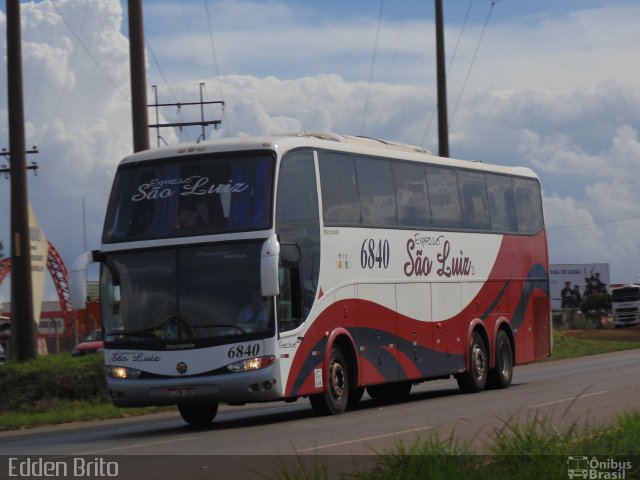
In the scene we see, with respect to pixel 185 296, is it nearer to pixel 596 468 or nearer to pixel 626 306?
pixel 596 468

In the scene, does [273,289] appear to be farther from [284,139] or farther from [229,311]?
[284,139]

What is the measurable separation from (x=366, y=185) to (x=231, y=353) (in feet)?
14.6

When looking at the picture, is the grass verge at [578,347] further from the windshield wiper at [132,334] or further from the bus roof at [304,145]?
the windshield wiper at [132,334]

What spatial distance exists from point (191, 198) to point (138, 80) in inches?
348

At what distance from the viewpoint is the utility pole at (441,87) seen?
36.3 m

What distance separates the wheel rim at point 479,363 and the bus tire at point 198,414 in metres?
6.46

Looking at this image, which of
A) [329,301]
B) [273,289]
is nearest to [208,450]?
[273,289]

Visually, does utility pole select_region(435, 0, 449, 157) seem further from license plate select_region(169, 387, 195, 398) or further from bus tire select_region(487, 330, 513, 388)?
license plate select_region(169, 387, 195, 398)

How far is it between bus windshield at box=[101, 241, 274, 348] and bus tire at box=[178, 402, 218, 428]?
1.73 metres

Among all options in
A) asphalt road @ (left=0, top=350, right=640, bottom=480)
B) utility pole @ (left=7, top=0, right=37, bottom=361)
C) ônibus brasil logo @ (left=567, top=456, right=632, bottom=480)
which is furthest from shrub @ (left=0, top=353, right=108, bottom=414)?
ônibus brasil logo @ (left=567, top=456, right=632, bottom=480)

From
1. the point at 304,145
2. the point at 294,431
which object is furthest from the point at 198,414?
the point at 304,145

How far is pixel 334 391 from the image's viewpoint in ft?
60.8

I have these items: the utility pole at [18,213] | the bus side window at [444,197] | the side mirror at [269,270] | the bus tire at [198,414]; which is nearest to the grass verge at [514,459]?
the side mirror at [269,270]

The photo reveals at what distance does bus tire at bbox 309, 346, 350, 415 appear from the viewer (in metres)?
18.3
